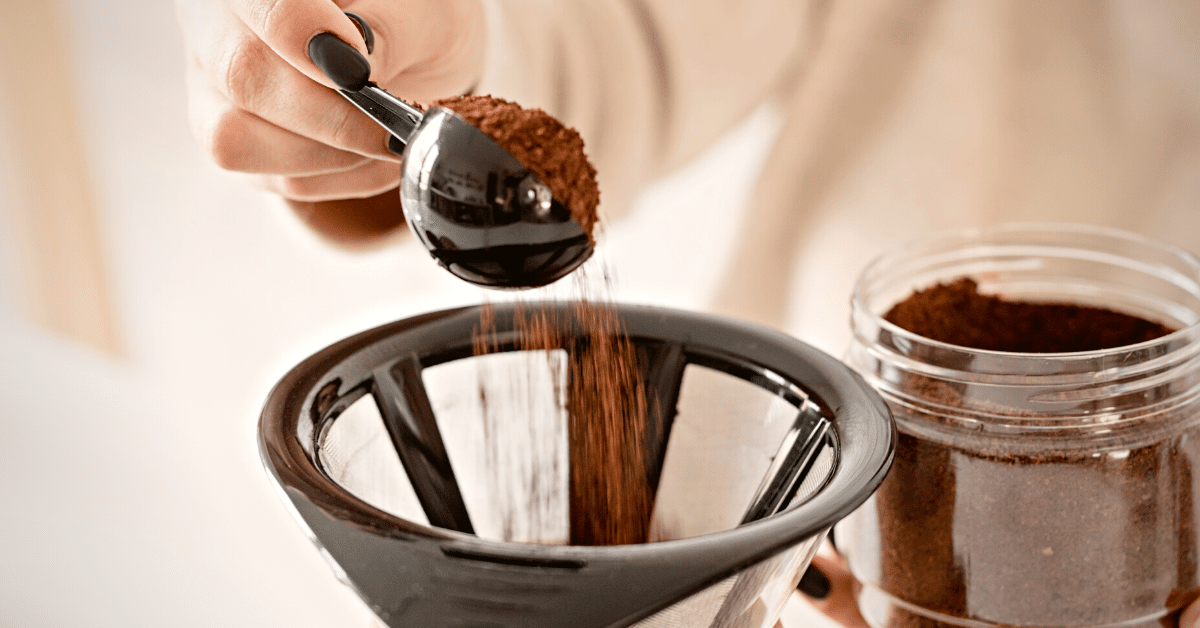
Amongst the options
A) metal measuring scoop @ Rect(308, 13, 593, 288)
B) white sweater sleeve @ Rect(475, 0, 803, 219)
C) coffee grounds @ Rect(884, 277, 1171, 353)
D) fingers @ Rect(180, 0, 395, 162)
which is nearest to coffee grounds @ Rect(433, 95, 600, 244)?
metal measuring scoop @ Rect(308, 13, 593, 288)

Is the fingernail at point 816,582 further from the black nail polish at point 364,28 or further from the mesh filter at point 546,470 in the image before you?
the black nail polish at point 364,28

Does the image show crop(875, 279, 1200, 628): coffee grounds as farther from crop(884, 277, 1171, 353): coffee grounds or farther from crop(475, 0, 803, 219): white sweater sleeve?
crop(475, 0, 803, 219): white sweater sleeve

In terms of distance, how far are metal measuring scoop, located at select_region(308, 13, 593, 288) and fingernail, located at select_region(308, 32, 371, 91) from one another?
0.09ft

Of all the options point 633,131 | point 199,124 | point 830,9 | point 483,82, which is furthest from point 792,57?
point 199,124

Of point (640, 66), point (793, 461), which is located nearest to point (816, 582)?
point (793, 461)

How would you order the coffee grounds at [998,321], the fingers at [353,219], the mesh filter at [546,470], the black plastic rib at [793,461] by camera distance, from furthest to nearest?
the fingers at [353,219], the coffee grounds at [998,321], the black plastic rib at [793,461], the mesh filter at [546,470]

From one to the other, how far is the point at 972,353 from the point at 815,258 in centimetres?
41

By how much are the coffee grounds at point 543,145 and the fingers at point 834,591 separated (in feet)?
0.85

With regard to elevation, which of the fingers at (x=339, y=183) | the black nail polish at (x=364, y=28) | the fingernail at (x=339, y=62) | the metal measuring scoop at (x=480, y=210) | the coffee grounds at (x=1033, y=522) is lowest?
the coffee grounds at (x=1033, y=522)

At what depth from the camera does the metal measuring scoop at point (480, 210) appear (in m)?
0.37

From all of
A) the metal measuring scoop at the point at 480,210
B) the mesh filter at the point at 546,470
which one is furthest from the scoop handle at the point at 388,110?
the mesh filter at the point at 546,470

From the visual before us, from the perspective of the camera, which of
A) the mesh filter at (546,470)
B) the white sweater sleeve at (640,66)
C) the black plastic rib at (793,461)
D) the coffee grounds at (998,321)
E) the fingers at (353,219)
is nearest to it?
the mesh filter at (546,470)

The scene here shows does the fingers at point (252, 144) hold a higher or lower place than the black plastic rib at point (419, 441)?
higher

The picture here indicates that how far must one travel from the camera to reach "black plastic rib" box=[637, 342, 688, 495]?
1.60ft
